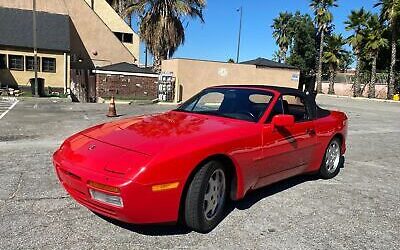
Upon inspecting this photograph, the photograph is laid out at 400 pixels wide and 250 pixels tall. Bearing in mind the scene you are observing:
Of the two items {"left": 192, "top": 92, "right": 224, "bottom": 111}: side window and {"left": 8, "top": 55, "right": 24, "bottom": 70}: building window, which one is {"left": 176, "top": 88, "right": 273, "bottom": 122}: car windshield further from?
{"left": 8, "top": 55, "right": 24, "bottom": 70}: building window

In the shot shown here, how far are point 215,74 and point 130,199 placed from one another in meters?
21.0

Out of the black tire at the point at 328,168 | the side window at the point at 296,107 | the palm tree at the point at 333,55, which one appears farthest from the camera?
the palm tree at the point at 333,55

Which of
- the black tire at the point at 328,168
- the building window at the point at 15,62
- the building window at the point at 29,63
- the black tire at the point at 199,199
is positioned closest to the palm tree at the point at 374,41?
the building window at the point at 29,63

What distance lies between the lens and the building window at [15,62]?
25750 mm

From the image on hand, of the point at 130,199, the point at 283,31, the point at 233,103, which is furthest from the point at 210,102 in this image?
the point at 283,31

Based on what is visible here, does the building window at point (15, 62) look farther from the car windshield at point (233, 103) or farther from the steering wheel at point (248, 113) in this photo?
the steering wheel at point (248, 113)

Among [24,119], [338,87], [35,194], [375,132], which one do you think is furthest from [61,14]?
[338,87]

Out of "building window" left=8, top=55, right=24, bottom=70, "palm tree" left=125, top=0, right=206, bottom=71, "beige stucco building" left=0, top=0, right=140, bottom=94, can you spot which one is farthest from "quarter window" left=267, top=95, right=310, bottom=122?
"building window" left=8, top=55, right=24, bottom=70

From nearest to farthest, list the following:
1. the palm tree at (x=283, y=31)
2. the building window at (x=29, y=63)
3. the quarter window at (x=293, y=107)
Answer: the quarter window at (x=293, y=107) < the building window at (x=29, y=63) < the palm tree at (x=283, y=31)

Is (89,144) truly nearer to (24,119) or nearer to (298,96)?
(298,96)

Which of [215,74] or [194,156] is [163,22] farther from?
[194,156]

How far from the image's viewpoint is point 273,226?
3.88 meters

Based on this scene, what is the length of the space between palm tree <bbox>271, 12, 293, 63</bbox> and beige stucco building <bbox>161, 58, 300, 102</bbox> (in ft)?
129

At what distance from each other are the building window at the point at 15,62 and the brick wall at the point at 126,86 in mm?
7482
